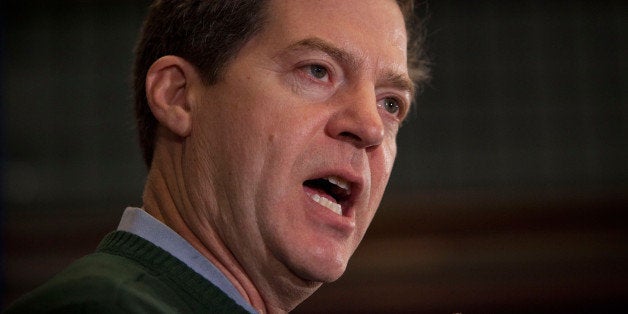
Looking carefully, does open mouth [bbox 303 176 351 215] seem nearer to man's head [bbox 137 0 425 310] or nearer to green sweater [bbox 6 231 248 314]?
man's head [bbox 137 0 425 310]

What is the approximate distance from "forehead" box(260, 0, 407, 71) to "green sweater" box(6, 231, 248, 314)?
1.29 feet

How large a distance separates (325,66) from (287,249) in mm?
300

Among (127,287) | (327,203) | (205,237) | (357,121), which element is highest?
(357,121)

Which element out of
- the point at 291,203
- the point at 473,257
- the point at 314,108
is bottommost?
the point at 291,203

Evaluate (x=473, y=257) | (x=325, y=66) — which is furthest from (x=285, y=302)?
(x=473, y=257)

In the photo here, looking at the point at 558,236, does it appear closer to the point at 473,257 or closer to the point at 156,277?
the point at 473,257

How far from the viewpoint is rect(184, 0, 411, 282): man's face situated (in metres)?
1.23

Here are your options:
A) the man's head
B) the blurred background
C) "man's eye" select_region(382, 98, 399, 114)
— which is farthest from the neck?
the blurred background

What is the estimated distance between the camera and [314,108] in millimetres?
1261

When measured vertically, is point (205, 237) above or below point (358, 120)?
below

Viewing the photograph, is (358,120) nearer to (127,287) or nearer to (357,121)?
(357,121)

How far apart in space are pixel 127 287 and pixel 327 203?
0.36 meters

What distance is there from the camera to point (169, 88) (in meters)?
1.35

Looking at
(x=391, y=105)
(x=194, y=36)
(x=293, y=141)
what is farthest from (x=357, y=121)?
(x=194, y=36)
